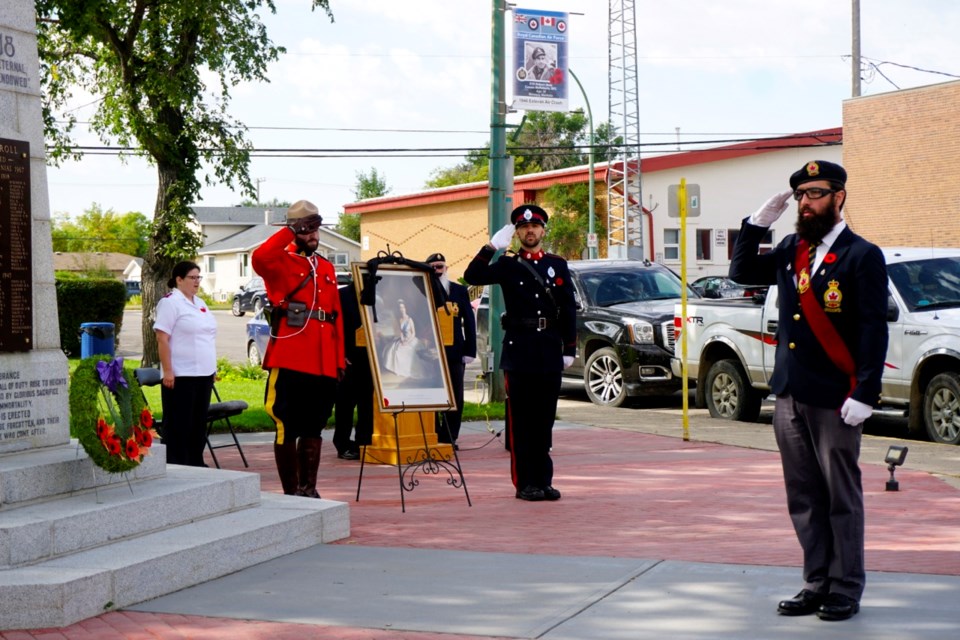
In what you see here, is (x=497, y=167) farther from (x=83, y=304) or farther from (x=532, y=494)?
(x=83, y=304)

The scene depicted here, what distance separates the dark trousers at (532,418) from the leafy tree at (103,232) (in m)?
130

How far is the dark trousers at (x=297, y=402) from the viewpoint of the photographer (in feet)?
29.7

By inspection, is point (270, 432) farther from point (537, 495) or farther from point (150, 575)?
point (150, 575)

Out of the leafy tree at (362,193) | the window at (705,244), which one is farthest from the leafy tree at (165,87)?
the leafy tree at (362,193)

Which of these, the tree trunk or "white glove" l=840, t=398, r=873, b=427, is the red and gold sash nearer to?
"white glove" l=840, t=398, r=873, b=427

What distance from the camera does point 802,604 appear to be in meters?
6.19

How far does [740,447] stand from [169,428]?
5931mm

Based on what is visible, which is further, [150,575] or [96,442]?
[96,442]

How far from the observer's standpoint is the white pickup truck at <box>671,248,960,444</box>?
1341cm

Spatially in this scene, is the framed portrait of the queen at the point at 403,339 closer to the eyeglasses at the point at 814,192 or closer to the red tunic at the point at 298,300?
the red tunic at the point at 298,300

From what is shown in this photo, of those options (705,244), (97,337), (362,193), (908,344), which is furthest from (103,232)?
(908,344)

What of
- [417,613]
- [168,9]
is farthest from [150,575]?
[168,9]

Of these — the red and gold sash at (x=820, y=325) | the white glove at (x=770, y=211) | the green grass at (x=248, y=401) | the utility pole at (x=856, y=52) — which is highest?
the utility pole at (x=856, y=52)

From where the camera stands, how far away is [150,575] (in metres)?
6.82
